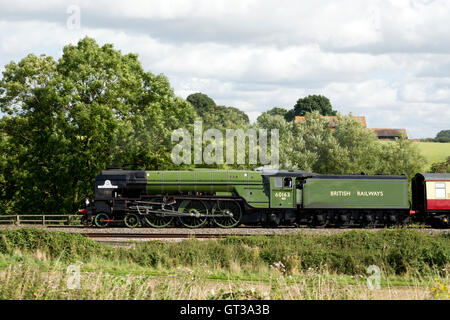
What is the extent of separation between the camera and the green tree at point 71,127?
41.5 meters

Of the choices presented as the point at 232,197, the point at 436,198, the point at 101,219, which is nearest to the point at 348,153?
the point at 436,198

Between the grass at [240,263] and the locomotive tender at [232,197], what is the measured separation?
7496 mm

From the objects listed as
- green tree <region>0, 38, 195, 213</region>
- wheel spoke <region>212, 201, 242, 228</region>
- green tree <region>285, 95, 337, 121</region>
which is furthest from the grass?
green tree <region>285, 95, 337, 121</region>

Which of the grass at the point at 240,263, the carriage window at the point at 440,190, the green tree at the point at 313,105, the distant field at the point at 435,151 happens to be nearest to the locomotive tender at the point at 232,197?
the carriage window at the point at 440,190

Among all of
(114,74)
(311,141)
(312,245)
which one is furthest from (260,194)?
(311,141)

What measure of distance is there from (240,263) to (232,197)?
11943 mm

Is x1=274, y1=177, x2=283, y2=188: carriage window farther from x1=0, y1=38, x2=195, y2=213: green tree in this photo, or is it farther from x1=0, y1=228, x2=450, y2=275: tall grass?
x1=0, y1=38, x2=195, y2=213: green tree

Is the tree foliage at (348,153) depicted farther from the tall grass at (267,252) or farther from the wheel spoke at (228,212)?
the tall grass at (267,252)

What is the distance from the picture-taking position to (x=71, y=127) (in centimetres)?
4122

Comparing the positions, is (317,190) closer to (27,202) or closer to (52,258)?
(52,258)

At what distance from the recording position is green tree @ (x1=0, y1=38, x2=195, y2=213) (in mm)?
41531

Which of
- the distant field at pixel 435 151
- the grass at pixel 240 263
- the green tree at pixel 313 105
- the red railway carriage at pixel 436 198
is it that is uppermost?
the green tree at pixel 313 105

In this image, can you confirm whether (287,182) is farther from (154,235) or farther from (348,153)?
(348,153)

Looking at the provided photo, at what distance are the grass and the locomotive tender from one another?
7496mm
